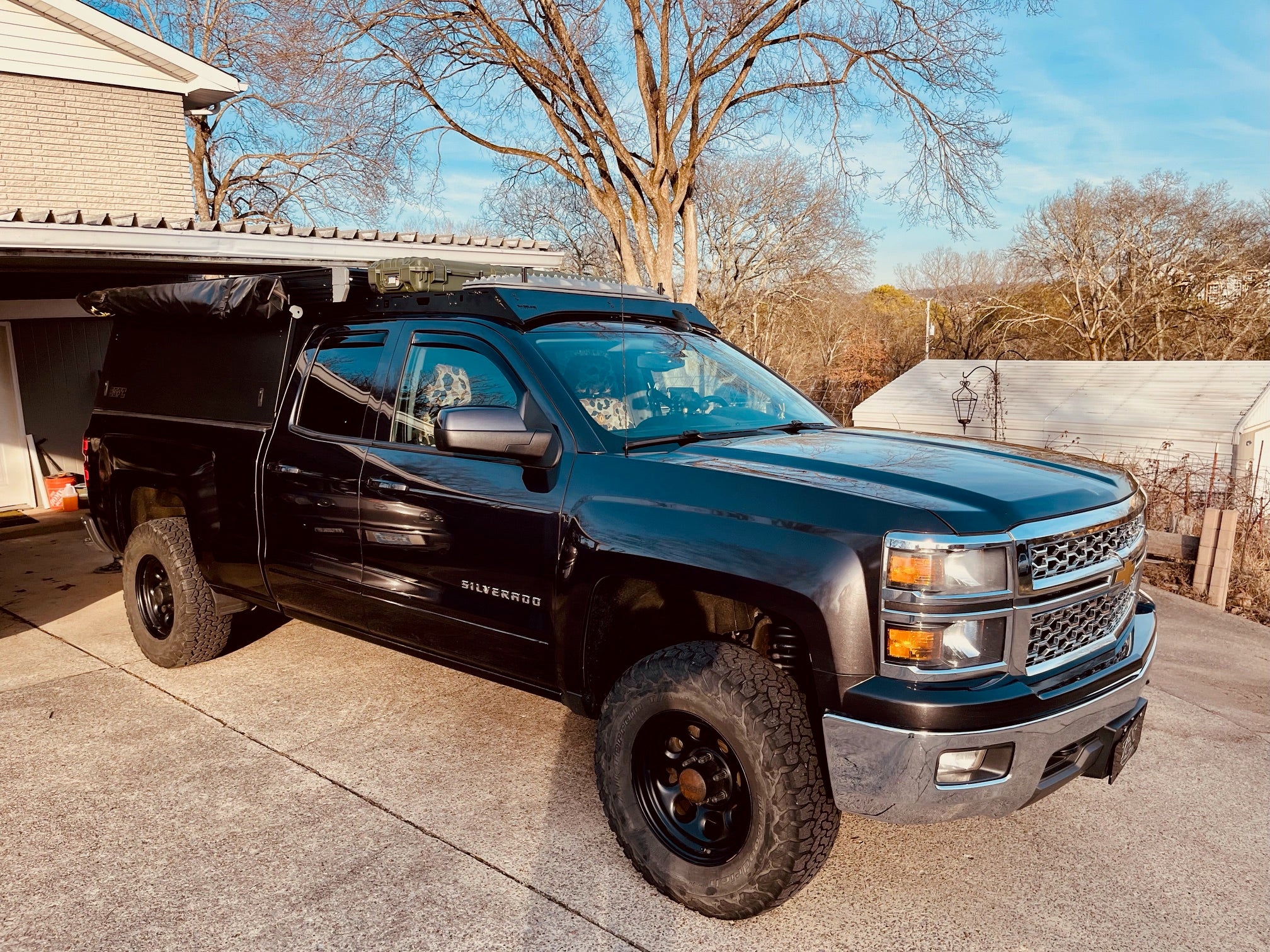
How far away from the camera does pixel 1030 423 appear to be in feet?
66.6

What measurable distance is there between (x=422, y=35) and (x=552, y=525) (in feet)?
55.3

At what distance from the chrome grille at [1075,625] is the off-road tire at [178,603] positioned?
165 inches

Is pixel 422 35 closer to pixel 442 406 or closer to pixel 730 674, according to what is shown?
pixel 442 406

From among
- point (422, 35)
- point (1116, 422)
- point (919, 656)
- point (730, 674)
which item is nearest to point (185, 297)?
point (730, 674)

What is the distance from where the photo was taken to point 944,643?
2.64 metres

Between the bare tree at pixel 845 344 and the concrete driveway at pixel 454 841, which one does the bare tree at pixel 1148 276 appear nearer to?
the bare tree at pixel 845 344

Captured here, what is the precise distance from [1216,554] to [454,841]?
21.3 ft

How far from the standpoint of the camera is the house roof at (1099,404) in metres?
18.1

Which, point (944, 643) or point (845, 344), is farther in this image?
point (845, 344)

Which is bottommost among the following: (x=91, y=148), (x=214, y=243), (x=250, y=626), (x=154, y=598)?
(x=250, y=626)

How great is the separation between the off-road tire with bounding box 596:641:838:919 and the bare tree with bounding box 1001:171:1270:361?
34.0 meters

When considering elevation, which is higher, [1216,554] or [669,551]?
[669,551]

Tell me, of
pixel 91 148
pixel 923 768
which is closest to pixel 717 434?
pixel 923 768

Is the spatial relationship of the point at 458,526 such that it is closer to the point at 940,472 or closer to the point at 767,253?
the point at 940,472
